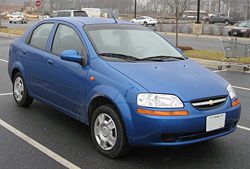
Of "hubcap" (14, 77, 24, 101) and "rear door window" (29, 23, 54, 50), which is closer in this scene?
"rear door window" (29, 23, 54, 50)

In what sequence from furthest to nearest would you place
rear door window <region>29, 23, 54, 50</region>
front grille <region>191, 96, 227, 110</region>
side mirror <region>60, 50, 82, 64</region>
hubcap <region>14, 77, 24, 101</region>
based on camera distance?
hubcap <region>14, 77, 24, 101</region>
rear door window <region>29, 23, 54, 50</region>
side mirror <region>60, 50, 82, 64</region>
front grille <region>191, 96, 227, 110</region>

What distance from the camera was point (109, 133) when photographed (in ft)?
15.0

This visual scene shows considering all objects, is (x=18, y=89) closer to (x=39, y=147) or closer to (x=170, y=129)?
(x=39, y=147)

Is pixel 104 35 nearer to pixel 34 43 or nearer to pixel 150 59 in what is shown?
pixel 150 59

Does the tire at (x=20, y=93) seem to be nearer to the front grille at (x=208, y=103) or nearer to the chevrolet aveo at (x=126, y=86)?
the chevrolet aveo at (x=126, y=86)

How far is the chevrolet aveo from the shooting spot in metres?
4.18

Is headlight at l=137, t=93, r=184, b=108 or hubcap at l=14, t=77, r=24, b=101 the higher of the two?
headlight at l=137, t=93, r=184, b=108

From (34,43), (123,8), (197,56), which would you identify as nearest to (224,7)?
(123,8)

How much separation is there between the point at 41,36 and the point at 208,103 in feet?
10.2

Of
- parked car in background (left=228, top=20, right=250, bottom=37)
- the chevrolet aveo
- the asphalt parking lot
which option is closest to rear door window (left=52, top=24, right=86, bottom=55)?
the chevrolet aveo

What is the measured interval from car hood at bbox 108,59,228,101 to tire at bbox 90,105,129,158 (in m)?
0.50

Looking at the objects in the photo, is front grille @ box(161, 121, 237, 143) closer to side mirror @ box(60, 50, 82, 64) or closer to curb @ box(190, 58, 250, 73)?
side mirror @ box(60, 50, 82, 64)

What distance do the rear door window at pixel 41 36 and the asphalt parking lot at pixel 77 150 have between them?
45.4 inches

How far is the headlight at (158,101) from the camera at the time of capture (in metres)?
4.15
